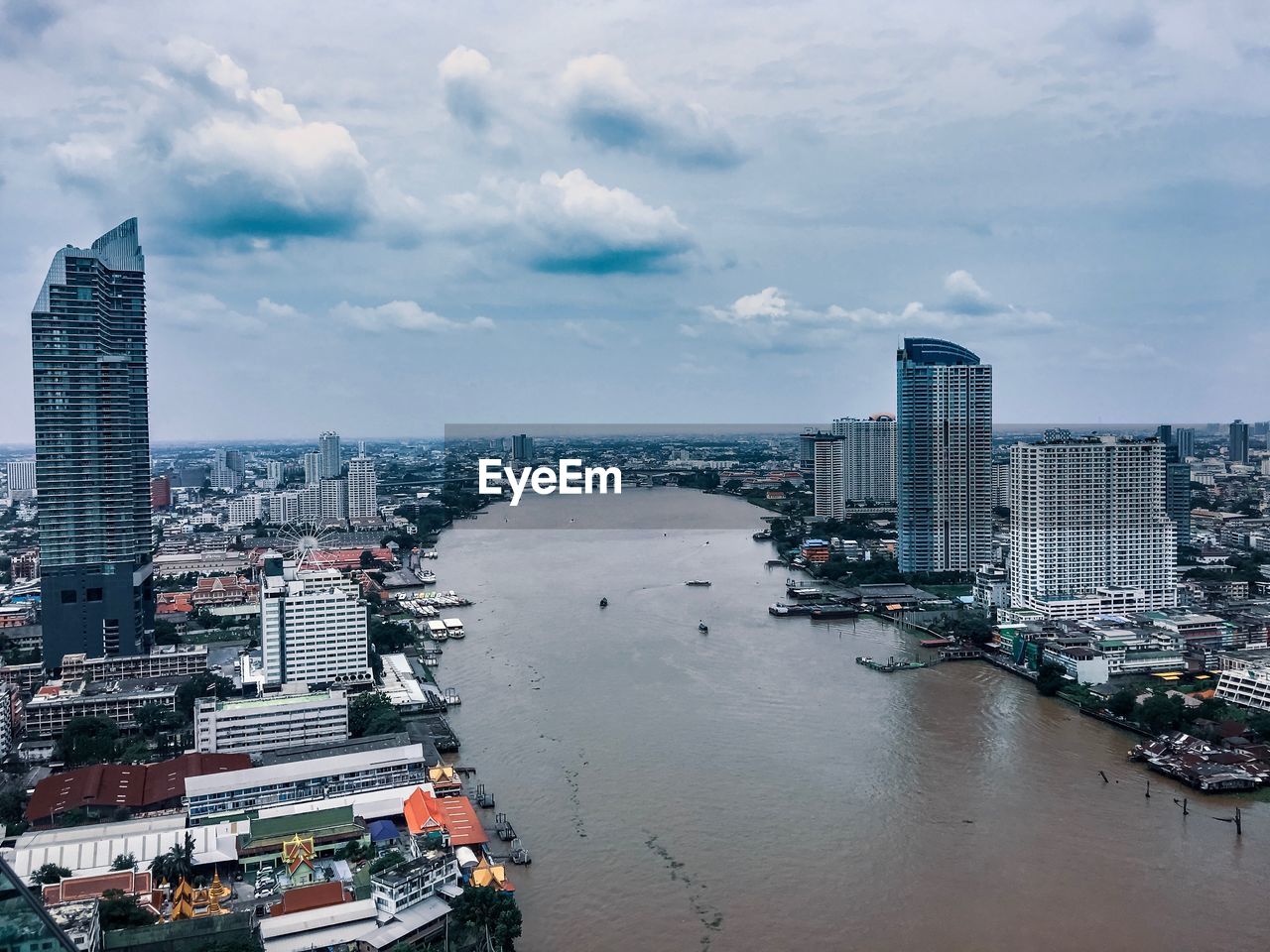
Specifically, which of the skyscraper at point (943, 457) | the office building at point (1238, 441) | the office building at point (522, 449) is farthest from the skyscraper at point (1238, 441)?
the office building at point (522, 449)

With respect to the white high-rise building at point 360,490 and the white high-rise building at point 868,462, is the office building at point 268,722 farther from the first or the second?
the white high-rise building at point 868,462

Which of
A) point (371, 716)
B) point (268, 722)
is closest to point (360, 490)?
point (371, 716)

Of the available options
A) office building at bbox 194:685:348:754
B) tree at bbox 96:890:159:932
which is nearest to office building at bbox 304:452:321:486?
office building at bbox 194:685:348:754

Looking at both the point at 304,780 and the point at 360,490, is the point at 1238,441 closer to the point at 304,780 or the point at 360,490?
the point at 360,490

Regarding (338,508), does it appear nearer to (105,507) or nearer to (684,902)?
(105,507)

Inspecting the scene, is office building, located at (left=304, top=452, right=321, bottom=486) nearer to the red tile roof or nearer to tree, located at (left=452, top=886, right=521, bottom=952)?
the red tile roof

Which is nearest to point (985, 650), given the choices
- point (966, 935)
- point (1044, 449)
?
point (1044, 449)
